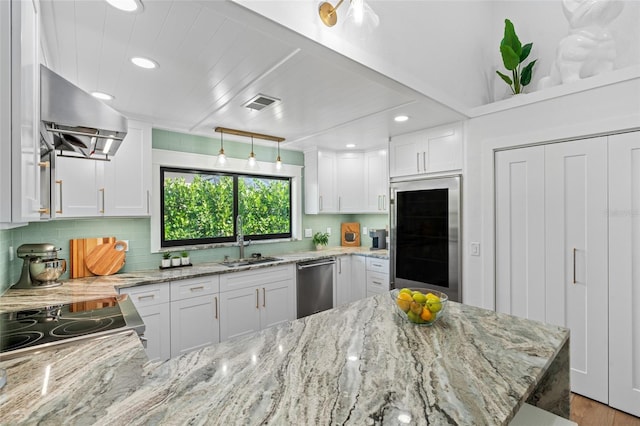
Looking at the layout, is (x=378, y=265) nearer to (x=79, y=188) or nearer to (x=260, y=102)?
(x=260, y=102)

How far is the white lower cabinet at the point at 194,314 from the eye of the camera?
2742 millimetres

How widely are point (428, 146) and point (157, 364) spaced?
9.97 ft

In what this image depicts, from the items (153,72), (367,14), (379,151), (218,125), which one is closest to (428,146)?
(379,151)

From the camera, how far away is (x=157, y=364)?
112 centimetres

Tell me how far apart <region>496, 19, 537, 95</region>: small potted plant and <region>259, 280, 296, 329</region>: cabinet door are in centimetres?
294

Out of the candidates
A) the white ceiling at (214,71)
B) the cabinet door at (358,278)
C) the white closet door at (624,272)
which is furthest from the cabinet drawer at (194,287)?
the white closet door at (624,272)

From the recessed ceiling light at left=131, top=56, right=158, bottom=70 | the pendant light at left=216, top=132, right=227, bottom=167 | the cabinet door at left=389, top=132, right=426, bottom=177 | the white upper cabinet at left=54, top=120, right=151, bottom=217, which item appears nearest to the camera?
the recessed ceiling light at left=131, top=56, right=158, bottom=70

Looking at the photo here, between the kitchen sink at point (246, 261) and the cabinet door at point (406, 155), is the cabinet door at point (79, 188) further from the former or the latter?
the cabinet door at point (406, 155)

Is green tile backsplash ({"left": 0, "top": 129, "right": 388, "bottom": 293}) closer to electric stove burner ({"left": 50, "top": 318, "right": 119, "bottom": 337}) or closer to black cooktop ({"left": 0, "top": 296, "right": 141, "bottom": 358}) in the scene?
black cooktop ({"left": 0, "top": 296, "right": 141, "bottom": 358})

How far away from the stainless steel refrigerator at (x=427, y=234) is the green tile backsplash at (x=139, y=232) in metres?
0.97

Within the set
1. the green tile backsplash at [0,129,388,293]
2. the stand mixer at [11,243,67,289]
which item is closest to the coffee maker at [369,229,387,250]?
the green tile backsplash at [0,129,388,293]

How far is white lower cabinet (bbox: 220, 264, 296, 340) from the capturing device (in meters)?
3.06

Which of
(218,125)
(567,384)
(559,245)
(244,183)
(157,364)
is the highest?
(218,125)

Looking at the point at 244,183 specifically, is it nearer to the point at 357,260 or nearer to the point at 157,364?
the point at 357,260
